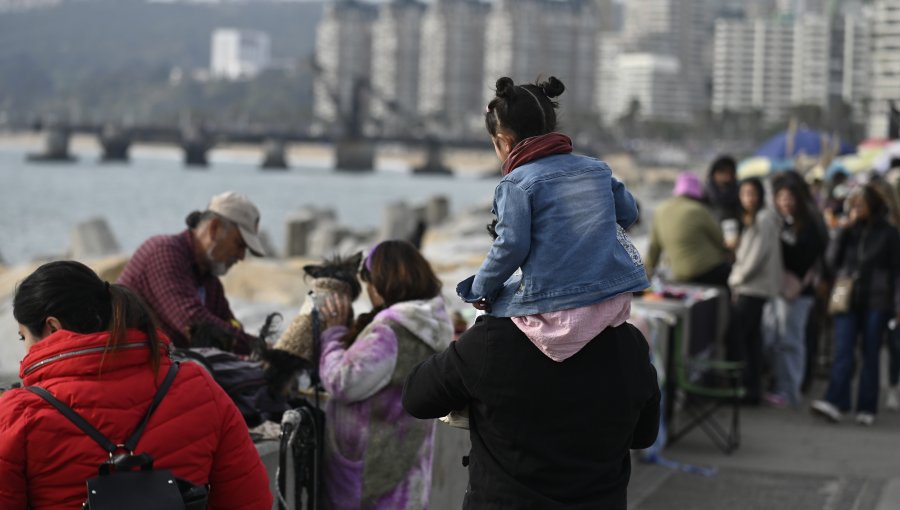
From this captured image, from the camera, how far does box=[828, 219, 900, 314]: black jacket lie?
29.7ft

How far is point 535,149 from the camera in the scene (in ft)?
11.1

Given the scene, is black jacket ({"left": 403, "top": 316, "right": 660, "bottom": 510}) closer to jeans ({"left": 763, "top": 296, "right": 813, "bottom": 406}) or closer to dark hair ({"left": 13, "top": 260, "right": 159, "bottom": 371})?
Answer: dark hair ({"left": 13, "top": 260, "right": 159, "bottom": 371})

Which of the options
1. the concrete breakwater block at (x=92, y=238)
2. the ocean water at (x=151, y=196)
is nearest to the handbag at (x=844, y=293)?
the concrete breakwater block at (x=92, y=238)

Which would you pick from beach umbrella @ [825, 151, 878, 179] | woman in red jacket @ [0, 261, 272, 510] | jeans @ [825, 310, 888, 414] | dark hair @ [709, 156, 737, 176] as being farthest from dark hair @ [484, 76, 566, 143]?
beach umbrella @ [825, 151, 878, 179]

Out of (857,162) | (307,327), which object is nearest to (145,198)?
(857,162)

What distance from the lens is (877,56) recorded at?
396 feet

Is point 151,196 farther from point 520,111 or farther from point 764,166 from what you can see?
point 520,111

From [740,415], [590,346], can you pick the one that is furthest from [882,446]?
[590,346]

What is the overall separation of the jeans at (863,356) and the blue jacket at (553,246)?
20.4ft

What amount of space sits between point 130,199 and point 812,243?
73.0 meters

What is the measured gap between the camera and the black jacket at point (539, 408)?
3295 mm

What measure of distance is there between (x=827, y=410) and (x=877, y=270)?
3.54ft

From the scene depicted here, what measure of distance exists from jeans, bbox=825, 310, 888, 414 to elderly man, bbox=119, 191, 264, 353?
510 centimetres

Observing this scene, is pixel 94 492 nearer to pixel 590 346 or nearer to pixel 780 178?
pixel 590 346
